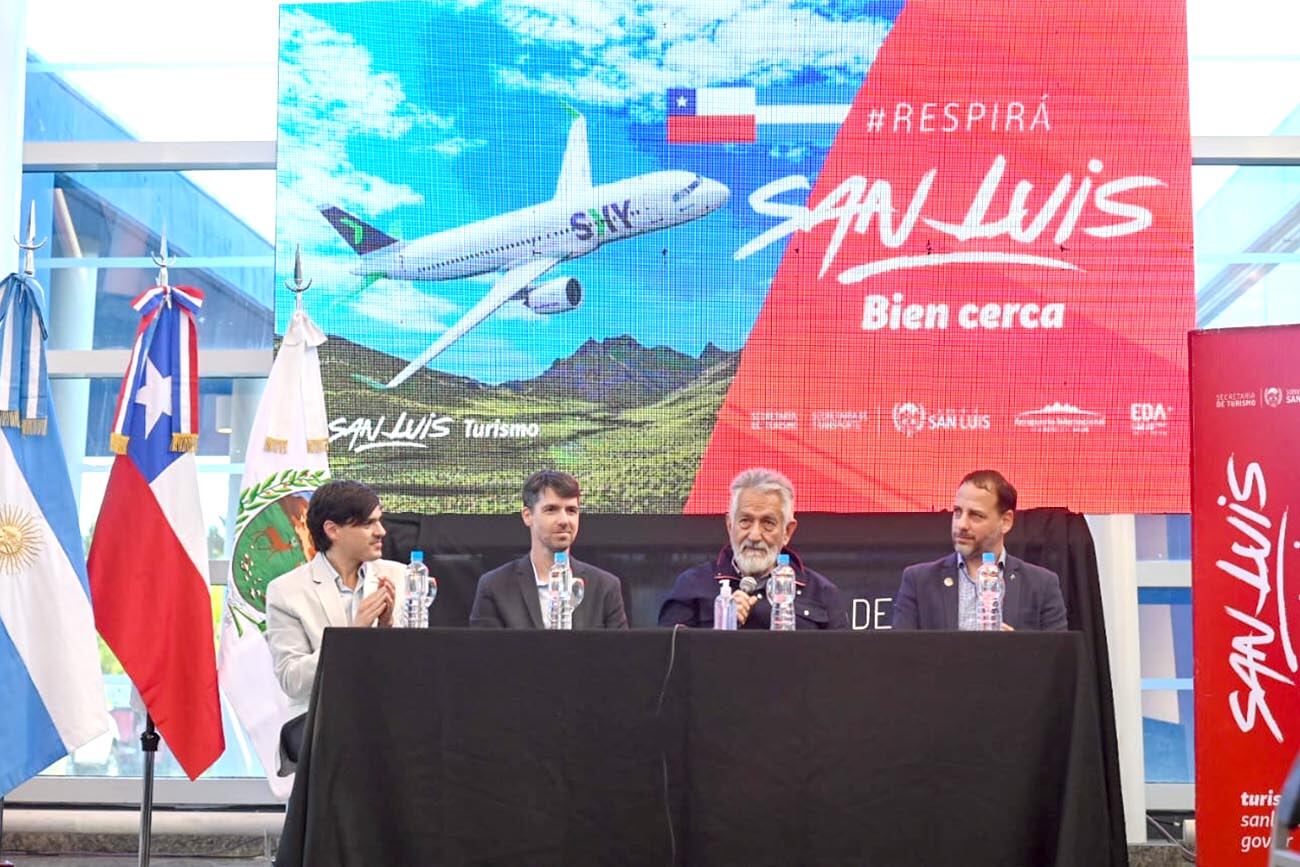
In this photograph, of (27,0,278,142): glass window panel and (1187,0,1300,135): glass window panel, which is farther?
(27,0,278,142): glass window panel

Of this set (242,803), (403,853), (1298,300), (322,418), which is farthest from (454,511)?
(1298,300)

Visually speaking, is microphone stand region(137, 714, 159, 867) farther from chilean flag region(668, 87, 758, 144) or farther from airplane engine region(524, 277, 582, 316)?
chilean flag region(668, 87, 758, 144)

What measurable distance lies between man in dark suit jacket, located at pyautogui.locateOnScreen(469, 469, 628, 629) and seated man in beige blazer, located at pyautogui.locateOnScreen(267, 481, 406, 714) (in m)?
0.24

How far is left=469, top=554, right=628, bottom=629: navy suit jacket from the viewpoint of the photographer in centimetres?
352

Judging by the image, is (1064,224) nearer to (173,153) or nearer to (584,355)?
(584,355)

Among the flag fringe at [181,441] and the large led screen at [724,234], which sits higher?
the large led screen at [724,234]

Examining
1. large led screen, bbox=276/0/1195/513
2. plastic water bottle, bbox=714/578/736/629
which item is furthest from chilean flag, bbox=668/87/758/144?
plastic water bottle, bbox=714/578/736/629

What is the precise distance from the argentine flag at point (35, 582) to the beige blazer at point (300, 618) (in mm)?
735

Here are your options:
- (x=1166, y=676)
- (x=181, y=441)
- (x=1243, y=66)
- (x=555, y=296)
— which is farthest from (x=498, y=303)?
(x=1243, y=66)

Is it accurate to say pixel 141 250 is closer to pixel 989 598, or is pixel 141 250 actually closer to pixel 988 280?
pixel 988 280

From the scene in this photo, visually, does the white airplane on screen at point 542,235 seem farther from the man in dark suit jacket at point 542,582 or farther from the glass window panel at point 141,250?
the man in dark suit jacket at point 542,582

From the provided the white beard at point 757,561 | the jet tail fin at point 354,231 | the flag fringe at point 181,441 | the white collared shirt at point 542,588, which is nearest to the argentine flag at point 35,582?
the flag fringe at point 181,441

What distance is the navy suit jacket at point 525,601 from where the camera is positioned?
352cm

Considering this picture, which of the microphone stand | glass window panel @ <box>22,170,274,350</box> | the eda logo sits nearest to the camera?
the microphone stand
